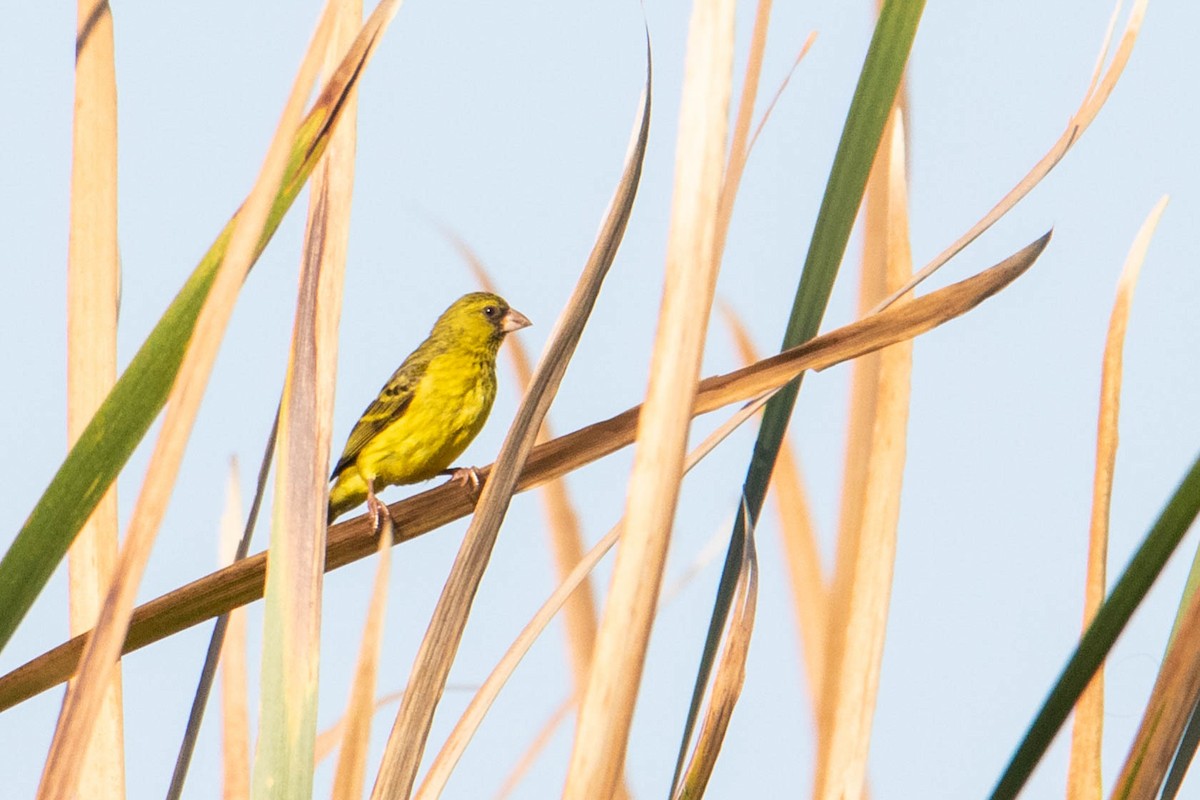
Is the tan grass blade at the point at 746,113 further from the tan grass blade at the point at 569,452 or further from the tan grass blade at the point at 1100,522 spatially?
the tan grass blade at the point at 1100,522

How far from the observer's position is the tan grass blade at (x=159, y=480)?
3.30 feet

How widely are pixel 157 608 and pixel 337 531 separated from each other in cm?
30

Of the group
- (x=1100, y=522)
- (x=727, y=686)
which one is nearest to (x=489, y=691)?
(x=727, y=686)

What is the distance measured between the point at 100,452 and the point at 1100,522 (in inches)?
46.1

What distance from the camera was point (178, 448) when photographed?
104 centimetres

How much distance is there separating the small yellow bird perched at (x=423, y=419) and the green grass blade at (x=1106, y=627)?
2.88 metres

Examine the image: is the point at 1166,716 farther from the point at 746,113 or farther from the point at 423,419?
the point at 423,419

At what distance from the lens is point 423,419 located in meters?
4.16

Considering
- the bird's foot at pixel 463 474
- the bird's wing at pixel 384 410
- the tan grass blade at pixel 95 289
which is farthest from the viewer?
the bird's wing at pixel 384 410

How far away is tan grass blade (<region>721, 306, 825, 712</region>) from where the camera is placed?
184 cm

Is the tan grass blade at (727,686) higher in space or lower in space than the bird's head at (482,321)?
lower

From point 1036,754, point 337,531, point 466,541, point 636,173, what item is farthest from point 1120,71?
point 337,531

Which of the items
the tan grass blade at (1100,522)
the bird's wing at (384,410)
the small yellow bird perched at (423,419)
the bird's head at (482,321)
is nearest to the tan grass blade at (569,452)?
the tan grass blade at (1100,522)

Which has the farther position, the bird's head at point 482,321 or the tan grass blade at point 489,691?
the bird's head at point 482,321
